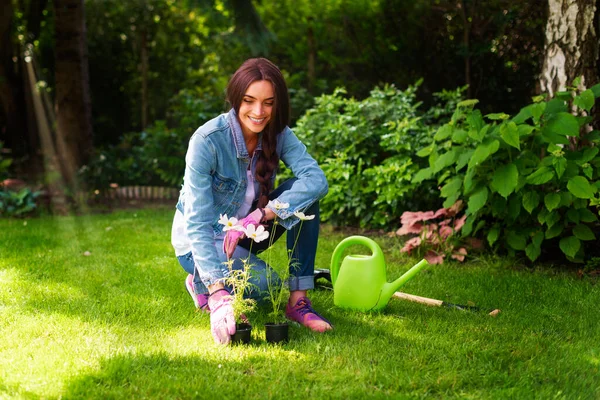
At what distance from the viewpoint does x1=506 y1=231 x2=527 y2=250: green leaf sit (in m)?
3.63

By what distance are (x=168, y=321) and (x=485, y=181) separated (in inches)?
74.7

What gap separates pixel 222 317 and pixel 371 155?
2.65 m

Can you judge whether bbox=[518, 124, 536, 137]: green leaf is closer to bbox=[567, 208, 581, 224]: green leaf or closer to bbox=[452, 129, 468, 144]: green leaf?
bbox=[452, 129, 468, 144]: green leaf

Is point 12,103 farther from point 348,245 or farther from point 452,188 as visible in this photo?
point 348,245

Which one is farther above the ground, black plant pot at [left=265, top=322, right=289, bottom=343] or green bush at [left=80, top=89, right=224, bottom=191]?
green bush at [left=80, top=89, right=224, bottom=191]

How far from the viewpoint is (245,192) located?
2773mm

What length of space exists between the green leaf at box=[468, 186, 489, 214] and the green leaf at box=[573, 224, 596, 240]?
51 cm

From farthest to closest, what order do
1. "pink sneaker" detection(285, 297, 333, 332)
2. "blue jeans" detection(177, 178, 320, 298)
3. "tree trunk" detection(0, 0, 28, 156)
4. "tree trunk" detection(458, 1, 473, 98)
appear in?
"tree trunk" detection(0, 0, 28, 156) → "tree trunk" detection(458, 1, 473, 98) → "blue jeans" detection(177, 178, 320, 298) → "pink sneaker" detection(285, 297, 333, 332)

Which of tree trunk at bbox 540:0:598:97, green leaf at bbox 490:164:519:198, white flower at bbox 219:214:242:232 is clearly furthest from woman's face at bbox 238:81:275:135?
tree trunk at bbox 540:0:598:97

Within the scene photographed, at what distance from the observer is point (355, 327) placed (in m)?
2.64

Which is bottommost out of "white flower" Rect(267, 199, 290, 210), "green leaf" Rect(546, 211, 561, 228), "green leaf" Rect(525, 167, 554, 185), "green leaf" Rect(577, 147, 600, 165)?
"green leaf" Rect(546, 211, 561, 228)

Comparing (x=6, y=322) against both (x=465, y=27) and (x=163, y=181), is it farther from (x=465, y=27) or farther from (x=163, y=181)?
(x=465, y=27)

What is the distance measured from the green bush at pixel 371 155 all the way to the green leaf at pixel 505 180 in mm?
888

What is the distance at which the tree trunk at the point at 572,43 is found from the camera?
12.6 ft
